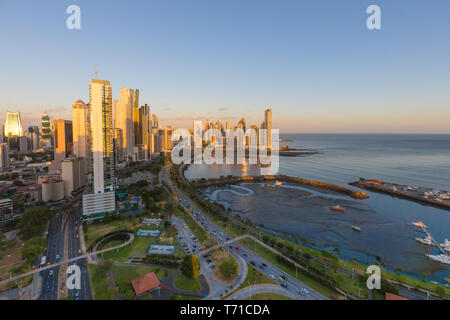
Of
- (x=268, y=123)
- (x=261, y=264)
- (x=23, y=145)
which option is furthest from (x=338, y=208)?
(x=23, y=145)

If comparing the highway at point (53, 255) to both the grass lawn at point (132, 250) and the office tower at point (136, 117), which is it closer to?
the grass lawn at point (132, 250)

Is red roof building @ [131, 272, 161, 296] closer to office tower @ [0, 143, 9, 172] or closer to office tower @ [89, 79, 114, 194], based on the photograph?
office tower @ [89, 79, 114, 194]

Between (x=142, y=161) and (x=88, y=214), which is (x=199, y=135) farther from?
(x=88, y=214)

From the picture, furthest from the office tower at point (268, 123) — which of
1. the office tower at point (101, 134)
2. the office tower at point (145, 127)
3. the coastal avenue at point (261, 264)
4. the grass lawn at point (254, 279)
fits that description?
the grass lawn at point (254, 279)

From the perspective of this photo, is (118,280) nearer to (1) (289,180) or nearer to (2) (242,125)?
(1) (289,180)

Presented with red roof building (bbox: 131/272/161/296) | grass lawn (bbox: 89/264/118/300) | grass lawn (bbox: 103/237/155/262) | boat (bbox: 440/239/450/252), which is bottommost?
boat (bbox: 440/239/450/252)

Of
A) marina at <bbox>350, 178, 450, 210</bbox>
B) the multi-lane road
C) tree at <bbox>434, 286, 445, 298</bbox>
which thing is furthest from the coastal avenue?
marina at <bbox>350, 178, 450, 210</bbox>
